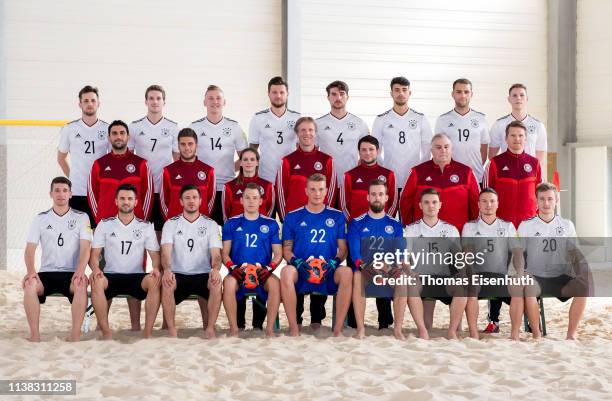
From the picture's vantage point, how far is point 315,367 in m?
4.39

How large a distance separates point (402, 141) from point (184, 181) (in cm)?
166

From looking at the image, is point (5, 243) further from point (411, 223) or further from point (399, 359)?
point (399, 359)

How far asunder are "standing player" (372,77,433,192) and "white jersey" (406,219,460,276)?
27.1 inches

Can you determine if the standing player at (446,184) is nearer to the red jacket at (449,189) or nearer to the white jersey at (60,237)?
the red jacket at (449,189)

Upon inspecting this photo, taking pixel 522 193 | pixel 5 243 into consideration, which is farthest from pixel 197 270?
pixel 5 243

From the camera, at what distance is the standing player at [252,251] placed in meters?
5.40

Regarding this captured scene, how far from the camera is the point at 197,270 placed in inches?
218

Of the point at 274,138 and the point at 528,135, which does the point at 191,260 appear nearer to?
the point at 274,138

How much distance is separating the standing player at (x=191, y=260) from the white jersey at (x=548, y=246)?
2.11m

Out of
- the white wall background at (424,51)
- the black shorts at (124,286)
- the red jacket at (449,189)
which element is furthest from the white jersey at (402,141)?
the white wall background at (424,51)

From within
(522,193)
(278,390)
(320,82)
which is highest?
(320,82)

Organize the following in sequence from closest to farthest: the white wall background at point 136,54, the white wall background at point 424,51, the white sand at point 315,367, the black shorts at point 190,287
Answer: the white sand at point 315,367, the black shorts at point 190,287, the white wall background at point 136,54, the white wall background at point 424,51

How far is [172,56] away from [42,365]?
20.0 ft

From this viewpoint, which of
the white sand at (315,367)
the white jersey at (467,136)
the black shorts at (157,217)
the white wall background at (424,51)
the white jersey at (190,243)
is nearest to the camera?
the white sand at (315,367)
